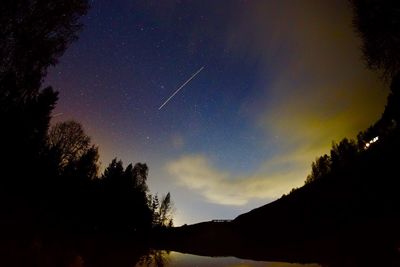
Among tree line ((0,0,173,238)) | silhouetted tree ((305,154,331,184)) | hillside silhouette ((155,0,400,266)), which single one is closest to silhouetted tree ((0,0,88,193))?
tree line ((0,0,173,238))

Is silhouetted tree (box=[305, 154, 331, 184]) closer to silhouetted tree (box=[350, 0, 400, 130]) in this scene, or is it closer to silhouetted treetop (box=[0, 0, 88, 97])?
silhouetted tree (box=[350, 0, 400, 130])

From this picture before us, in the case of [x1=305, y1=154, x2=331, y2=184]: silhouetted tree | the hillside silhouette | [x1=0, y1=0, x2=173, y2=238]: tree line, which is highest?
[x1=305, y1=154, x2=331, y2=184]: silhouetted tree

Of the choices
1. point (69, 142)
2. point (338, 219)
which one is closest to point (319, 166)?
point (69, 142)

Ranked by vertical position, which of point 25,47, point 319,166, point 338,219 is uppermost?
point 319,166

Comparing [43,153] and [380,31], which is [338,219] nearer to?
[380,31]

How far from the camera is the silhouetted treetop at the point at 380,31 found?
16.4m

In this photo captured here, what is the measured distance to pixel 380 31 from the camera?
17469 millimetres

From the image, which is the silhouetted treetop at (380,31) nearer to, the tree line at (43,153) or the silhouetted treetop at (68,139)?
the tree line at (43,153)

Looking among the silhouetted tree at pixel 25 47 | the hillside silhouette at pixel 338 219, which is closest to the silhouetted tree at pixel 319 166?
the silhouetted tree at pixel 25 47

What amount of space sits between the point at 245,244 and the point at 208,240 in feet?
6.47

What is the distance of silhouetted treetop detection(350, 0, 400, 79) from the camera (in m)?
16.4

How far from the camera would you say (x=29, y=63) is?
19141 millimetres

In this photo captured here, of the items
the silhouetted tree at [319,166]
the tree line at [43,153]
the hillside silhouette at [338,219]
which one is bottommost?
the hillside silhouette at [338,219]

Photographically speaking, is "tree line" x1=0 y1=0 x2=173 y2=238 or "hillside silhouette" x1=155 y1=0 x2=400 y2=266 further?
"tree line" x1=0 y1=0 x2=173 y2=238
